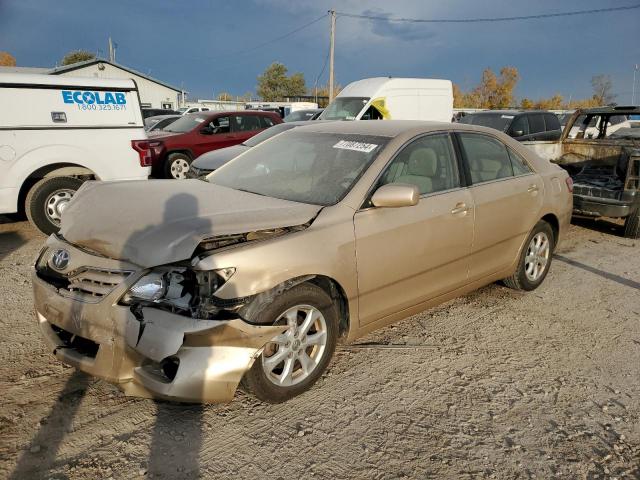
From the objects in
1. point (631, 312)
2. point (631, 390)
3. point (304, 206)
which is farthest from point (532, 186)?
point (304, 206)

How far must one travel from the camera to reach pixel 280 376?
9.61 ft

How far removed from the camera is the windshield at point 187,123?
11.7 m

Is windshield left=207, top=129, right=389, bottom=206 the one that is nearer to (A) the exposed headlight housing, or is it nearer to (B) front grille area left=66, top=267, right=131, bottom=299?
(A) the exposed headlight housing

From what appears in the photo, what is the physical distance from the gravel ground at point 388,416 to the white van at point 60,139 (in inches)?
106

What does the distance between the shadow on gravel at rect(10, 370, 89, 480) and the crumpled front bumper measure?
0.35 m

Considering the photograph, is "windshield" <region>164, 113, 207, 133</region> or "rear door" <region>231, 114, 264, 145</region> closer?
"windshield" <region>164, 113, 207, 133</region>

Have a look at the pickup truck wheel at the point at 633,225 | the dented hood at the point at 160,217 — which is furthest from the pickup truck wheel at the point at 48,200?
the pickup truck wheel at the point at 633,225

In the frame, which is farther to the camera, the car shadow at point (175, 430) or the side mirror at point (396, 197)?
the side mirror at point (396, 197)

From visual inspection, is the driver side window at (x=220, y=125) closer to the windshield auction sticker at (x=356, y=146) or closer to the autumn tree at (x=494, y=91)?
the windshield auction sticker at (x=356, y=146)

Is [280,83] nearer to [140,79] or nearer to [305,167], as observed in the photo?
[140,79]

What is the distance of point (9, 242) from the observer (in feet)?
21.1

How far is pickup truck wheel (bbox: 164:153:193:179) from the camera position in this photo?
11.2 meters

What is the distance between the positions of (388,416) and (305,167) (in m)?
1.88

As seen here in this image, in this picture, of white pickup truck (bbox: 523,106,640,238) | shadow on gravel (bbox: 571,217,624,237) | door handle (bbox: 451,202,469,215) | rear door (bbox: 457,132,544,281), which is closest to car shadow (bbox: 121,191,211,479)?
door handle (bbox: 451,202,469,215)
